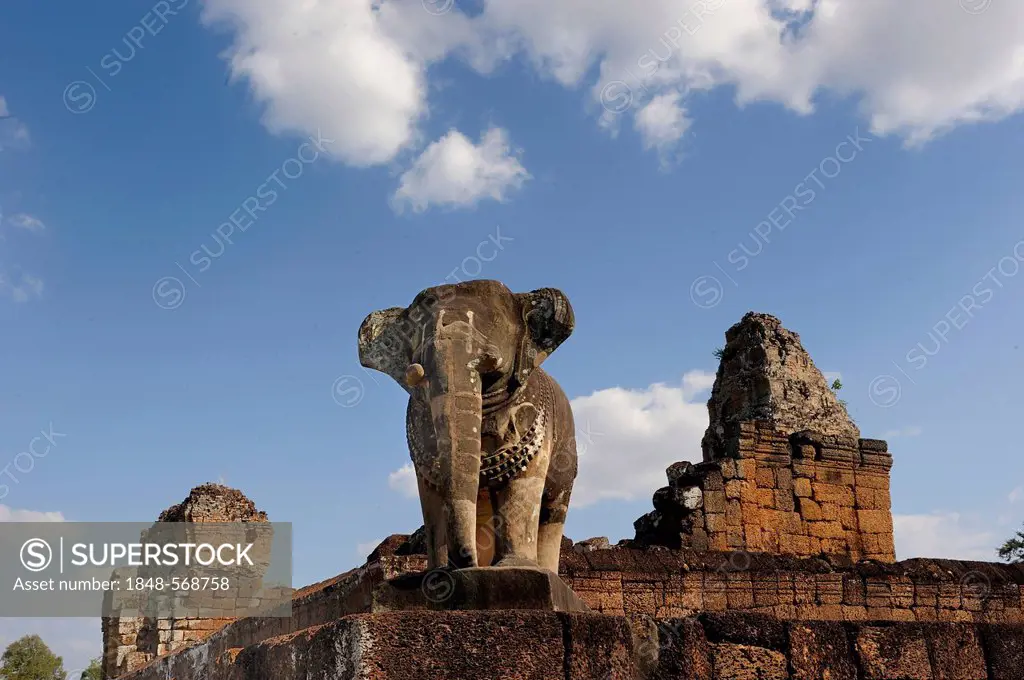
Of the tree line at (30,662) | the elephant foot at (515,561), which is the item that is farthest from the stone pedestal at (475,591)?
the tree line at (30,662)

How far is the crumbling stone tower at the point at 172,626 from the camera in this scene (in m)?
Answer: 12.4

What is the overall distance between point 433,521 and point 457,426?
605 mm

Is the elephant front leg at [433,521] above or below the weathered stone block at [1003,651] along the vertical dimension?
above

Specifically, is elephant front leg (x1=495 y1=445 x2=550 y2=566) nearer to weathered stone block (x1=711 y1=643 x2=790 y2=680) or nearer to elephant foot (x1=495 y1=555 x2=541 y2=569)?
elephant foot (x1=495 y1=555 x2=541 y2=569)

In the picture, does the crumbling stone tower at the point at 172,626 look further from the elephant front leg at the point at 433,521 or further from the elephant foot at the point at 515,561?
the elephant foot at the point at 515,561

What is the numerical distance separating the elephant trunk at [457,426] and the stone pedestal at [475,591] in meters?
0.20

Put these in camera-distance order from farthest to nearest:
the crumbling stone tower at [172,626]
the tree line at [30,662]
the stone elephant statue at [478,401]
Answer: the tree line at [30,662], the crumbling stone tower at [172,626], the stone elephant statue at [478,401]

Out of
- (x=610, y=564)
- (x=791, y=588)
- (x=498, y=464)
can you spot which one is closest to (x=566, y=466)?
(x=498, y=464)

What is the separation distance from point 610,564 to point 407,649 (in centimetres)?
654

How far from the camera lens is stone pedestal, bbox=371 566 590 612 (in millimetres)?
3432

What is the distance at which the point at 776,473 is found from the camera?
12.8m

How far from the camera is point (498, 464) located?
14.1 feet

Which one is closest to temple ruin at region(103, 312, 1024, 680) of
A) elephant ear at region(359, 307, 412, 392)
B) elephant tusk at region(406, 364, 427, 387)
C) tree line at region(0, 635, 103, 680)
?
elephant tusk at region(406, 364, 427, 387)

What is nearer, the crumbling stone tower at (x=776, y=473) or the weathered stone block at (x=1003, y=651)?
the weathered stone block at (x=1003, y=651)
